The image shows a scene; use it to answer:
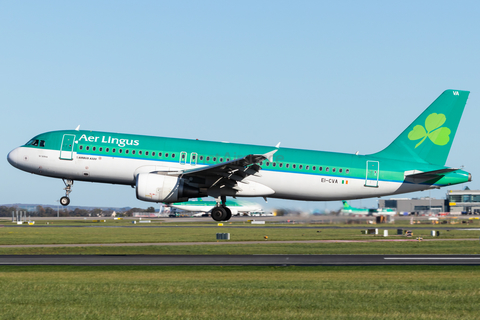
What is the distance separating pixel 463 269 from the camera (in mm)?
23219

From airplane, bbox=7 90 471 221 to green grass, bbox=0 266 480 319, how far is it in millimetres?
13981

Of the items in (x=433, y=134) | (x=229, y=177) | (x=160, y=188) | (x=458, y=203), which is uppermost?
(x=433, y=134)

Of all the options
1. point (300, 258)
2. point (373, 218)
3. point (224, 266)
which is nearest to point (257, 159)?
point (300, 258)

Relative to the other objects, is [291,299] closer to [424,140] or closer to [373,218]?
[424,140]

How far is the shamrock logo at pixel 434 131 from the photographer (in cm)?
3981

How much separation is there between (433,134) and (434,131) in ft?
0.87

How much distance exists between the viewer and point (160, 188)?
34969 millimetres

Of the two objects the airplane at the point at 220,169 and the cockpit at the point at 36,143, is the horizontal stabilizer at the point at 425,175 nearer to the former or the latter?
the airplane at the point at 220,169

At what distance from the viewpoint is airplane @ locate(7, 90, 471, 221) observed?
36.2 meters

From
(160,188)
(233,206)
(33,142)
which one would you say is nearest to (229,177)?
(160,188)

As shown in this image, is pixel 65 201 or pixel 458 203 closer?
pixel 65 201

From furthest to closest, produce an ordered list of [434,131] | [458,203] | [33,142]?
[458,203]
[434,131]
[33,142]

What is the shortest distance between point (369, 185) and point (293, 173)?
198 inches

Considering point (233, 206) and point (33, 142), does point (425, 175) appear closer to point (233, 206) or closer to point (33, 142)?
point (33, 142)
